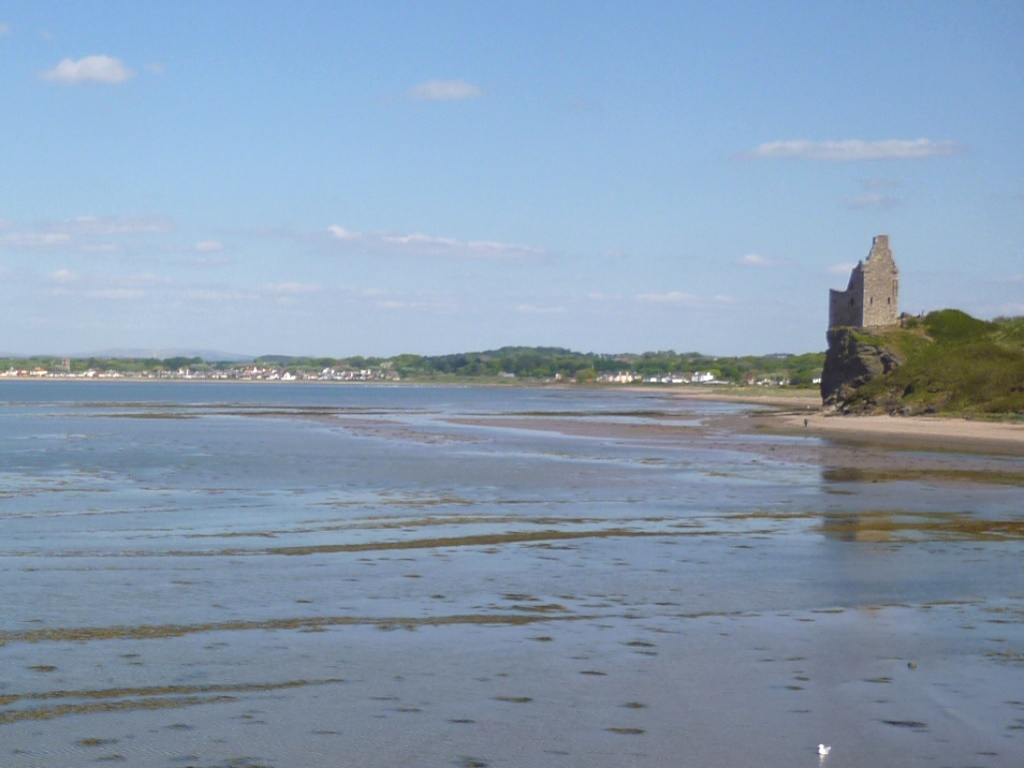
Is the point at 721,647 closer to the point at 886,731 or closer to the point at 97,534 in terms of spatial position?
the point at 886,731

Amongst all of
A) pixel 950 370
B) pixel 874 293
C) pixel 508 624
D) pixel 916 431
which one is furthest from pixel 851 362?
pixel 508 624

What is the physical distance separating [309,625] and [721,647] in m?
4.08

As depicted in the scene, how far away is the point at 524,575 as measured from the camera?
568 inches

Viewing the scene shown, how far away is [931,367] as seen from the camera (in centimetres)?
6341

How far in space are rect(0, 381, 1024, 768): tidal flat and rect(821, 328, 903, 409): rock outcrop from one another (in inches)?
1721

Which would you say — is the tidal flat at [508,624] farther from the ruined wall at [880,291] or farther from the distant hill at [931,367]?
the ruined wall at [880,291]

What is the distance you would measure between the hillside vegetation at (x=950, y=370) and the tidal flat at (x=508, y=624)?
34821mm

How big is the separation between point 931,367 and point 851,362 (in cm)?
792

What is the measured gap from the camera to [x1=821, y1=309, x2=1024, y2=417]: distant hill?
5822 centimetres

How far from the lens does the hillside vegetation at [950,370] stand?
190ft

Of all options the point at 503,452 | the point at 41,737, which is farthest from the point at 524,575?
the point at 503,452

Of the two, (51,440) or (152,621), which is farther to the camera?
(51,440)

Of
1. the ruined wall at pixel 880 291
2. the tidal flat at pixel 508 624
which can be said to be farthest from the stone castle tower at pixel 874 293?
the tidal flat at pixel 508 624

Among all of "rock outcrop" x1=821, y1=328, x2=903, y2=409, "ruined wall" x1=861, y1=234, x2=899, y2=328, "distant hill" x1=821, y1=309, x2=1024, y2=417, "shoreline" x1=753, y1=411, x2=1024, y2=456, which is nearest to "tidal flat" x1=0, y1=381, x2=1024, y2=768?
"shoreline" x1=753, y1=411, x2=1024, y2=456
